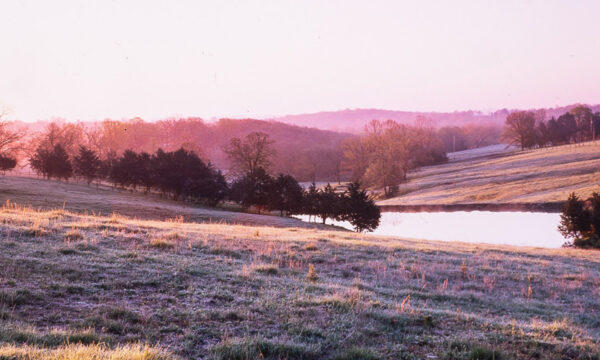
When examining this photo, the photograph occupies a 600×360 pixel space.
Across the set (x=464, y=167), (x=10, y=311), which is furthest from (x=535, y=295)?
(x=464, y=167)

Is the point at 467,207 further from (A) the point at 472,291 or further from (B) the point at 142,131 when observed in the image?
(B) the point at 142,131

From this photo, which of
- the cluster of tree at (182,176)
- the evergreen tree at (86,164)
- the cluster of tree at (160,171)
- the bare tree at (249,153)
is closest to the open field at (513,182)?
the bare tree at (249,153)

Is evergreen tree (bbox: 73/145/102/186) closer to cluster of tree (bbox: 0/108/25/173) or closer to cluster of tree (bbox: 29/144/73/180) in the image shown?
cluster of tree (bbox: 29/144/73/180)

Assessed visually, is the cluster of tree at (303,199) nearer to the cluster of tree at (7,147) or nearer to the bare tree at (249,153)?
the bare tree at (249,153)

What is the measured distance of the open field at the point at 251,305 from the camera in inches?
234

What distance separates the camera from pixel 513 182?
275 ft

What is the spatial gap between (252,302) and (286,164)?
141m

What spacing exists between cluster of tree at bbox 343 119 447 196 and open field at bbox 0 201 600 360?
3088 inches

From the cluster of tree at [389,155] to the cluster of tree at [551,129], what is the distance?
77.6 feet

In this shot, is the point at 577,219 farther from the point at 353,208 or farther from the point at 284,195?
the point at 284,195

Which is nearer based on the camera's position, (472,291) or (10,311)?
(10,311)

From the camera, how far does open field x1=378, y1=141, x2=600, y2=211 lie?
7031cm

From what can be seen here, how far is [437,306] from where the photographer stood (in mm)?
9914

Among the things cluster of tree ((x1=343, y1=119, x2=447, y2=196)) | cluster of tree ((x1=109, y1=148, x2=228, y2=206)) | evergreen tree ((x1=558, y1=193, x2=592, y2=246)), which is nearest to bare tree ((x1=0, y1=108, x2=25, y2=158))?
cluster of tree ((x1=109, y1=148, x2=228, y2=206))
